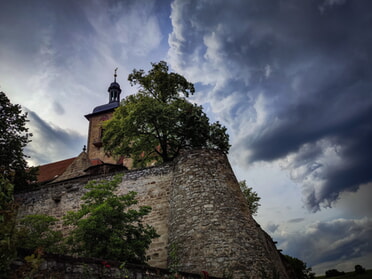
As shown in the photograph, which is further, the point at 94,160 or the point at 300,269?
the point at 94,160

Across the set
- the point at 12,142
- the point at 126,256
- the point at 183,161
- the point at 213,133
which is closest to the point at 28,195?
the point at 12,142

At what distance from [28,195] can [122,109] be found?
7.57 metres

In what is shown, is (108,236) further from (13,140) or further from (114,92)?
(114,92)

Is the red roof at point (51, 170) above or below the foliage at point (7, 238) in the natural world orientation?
above

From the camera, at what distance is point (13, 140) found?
15.4 meters

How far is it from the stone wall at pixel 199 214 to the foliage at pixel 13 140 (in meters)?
3.14

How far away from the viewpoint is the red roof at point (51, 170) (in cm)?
2650

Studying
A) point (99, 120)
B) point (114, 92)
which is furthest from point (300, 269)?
point (114, 92)

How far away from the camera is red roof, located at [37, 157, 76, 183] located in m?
26.5

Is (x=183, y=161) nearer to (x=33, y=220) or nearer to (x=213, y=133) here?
(x=33, y=220)

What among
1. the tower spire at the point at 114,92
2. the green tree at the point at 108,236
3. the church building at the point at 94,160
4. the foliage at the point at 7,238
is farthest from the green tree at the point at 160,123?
the tower spire at the point at 114,92

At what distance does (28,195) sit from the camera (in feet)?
48.8

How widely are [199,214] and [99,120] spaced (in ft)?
98.7

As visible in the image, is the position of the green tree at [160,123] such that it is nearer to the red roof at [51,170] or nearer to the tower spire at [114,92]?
the red roof at [51,170]
